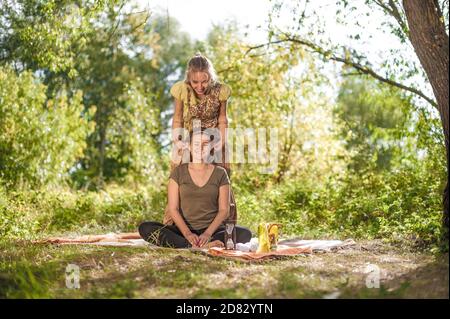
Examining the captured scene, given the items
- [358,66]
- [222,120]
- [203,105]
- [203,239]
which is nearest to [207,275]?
[203,239]

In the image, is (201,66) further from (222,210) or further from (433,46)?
(433,46)

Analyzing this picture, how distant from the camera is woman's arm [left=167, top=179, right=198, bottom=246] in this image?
500cm

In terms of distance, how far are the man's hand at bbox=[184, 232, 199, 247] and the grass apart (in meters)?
0.26

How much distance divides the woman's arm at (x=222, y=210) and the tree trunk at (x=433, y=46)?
1.76 m

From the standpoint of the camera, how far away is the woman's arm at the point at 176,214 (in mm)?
5000

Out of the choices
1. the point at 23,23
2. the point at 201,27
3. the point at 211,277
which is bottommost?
the point at 211,277

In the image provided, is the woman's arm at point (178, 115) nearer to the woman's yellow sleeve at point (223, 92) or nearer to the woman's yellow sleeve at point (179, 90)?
the woman's yellow sleeve at point (179, 90)

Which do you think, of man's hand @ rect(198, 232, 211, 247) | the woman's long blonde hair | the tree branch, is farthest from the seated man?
the tree branch

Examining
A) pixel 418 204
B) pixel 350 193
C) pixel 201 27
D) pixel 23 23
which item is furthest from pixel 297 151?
pixel 201 27

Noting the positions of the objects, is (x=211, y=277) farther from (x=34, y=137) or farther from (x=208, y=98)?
(x=34, y=137)

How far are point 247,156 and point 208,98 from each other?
220 inches

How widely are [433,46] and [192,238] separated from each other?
245 cm

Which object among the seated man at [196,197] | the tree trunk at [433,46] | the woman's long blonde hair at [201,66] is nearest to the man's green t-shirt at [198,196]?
the seated man at [196,197]

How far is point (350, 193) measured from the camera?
816 centimetres
